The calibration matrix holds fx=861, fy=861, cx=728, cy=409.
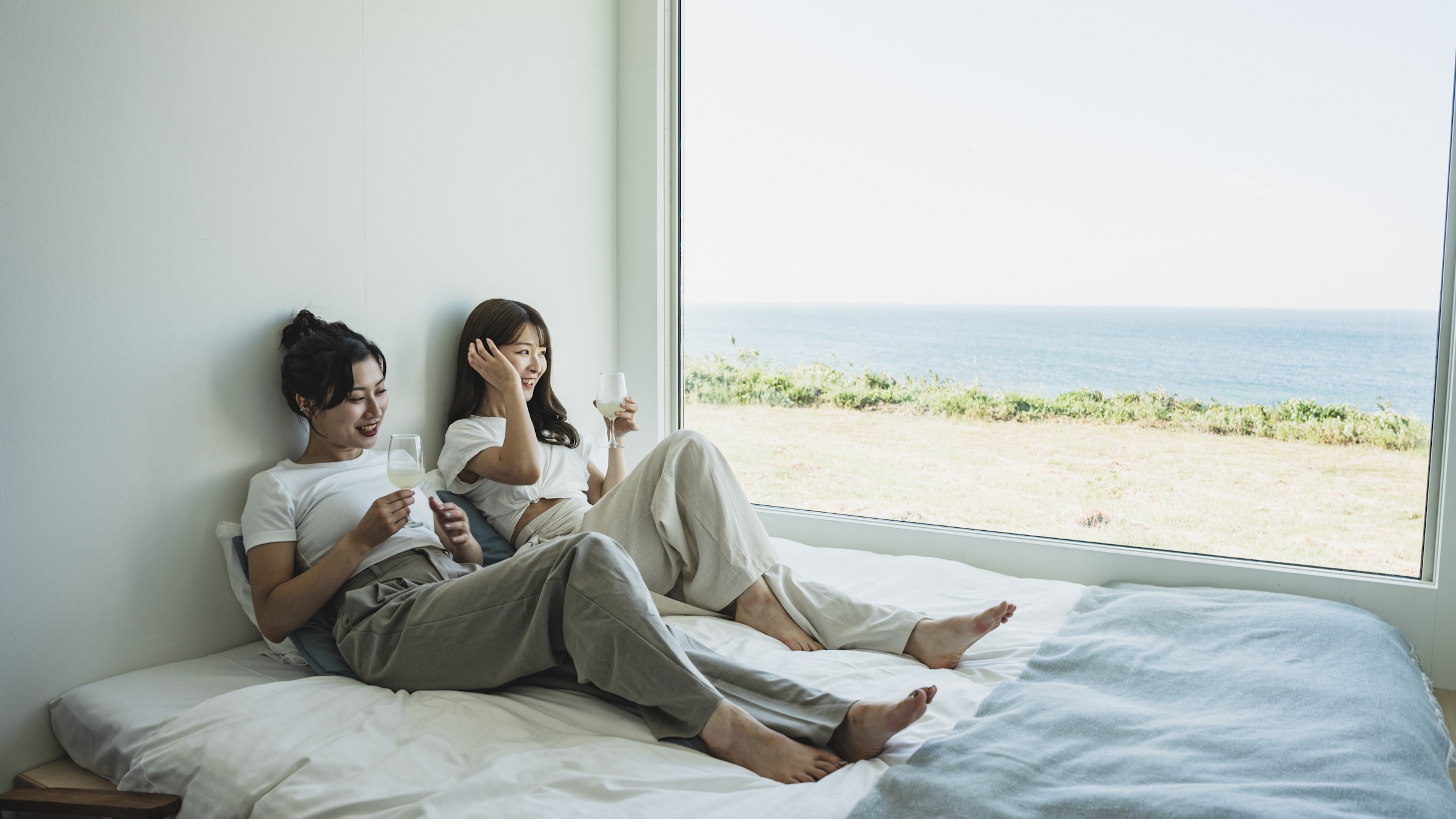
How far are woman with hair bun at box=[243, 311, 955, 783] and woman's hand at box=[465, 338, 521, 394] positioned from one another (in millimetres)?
408

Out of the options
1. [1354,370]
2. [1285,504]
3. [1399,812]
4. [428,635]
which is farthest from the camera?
[1285,504]

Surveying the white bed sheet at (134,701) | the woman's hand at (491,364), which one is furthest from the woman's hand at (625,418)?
the white bed sheet at (134,701)

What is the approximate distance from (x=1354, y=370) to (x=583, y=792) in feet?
8.31

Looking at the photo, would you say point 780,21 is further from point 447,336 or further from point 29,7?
point 29,7

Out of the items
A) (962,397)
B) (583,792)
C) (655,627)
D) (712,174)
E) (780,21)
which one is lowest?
(583,792)

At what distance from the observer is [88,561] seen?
1.83m

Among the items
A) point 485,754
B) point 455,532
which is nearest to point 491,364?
point 455,532

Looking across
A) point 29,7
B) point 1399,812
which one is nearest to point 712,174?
point 29,7

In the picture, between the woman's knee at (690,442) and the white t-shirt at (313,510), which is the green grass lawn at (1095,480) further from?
the white t-shirt at (313,510)

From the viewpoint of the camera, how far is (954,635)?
1829mm

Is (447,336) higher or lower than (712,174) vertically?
lower

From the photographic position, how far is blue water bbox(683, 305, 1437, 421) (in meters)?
2.52

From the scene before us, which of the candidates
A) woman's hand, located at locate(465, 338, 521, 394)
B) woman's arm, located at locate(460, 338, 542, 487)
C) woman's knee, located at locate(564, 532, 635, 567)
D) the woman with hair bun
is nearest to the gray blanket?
the woman with hair bun

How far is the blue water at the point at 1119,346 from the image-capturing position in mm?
2521
